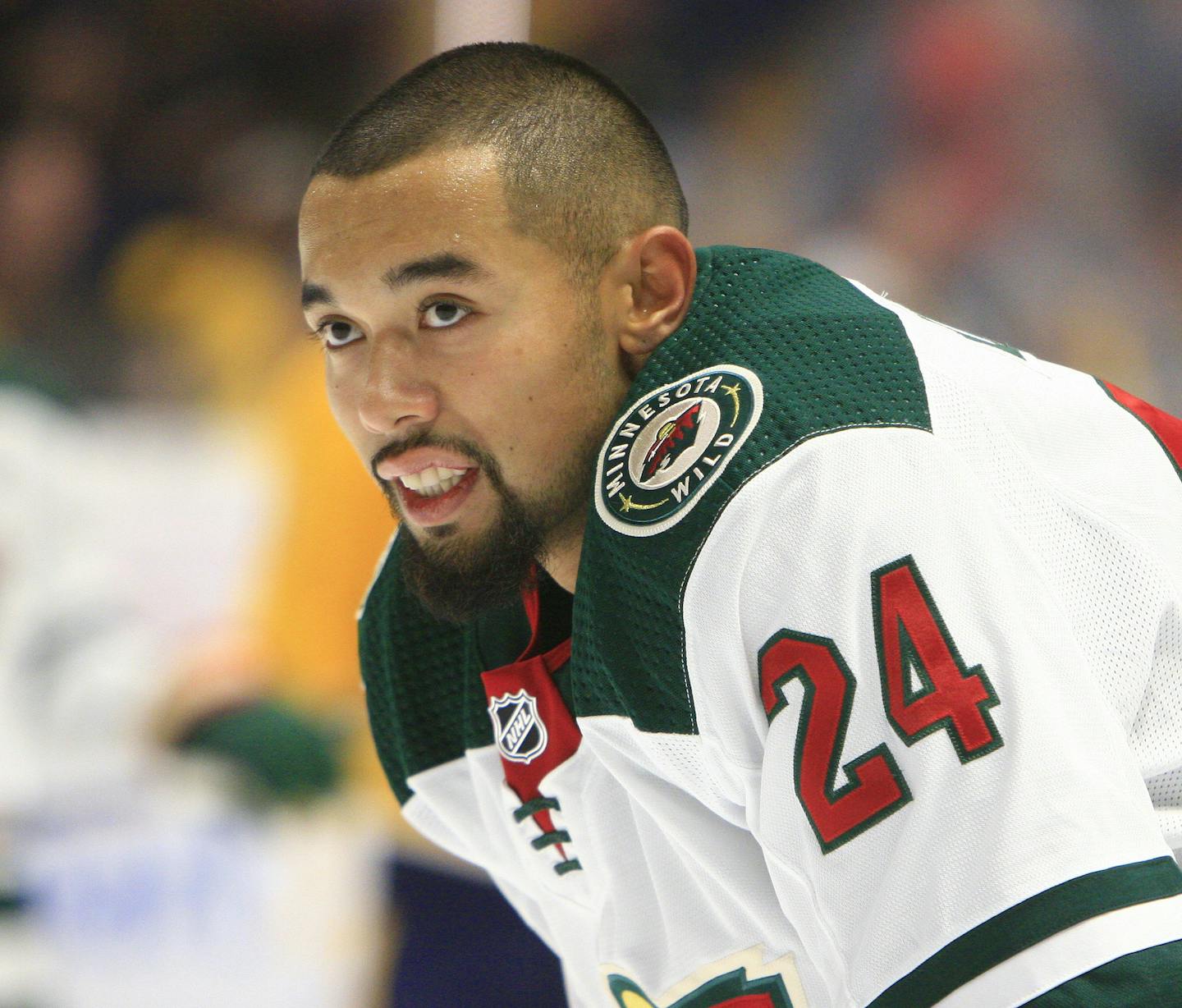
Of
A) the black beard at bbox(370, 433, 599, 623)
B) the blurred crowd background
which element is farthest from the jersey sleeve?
the blurred crowd background

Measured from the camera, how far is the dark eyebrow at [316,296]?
1368 mm

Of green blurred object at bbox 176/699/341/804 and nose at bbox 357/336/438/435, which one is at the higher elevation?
green blurred object at bbox 176/699/341/804

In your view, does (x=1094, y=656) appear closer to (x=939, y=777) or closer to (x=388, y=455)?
(x=939, y=777)

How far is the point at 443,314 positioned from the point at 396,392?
88 mm

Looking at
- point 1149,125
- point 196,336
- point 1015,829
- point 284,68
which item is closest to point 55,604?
point 196,336

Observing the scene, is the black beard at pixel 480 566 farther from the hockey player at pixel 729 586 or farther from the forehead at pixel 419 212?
the forehead at pixel 419 212

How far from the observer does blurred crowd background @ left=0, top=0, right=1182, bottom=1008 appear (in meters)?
3.11

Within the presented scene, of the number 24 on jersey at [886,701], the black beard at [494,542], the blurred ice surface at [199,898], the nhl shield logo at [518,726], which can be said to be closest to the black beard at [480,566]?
the black beard at [494,542]

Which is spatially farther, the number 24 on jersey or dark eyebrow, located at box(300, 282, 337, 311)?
dark eyebrow, located at box(300, 282, 337, 311)

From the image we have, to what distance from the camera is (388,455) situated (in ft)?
4.50

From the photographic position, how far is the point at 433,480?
1390 millimetres

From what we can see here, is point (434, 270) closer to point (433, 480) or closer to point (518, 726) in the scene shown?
point (433, 480)

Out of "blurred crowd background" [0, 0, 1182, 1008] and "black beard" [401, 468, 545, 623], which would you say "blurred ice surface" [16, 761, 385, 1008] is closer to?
"blurred crowd background" [0, 0, 1182, 1008]

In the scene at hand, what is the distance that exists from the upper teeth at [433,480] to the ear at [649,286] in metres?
0.22
